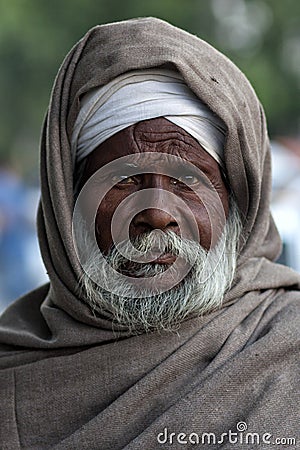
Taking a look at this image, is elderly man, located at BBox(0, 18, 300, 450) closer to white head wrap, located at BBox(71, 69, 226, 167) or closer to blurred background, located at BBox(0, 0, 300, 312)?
white head wrap, located at BBox(71, 69, 226, 167)

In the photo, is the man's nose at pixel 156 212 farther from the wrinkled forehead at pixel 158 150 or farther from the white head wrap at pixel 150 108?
the white head wrap at pixel 150 108

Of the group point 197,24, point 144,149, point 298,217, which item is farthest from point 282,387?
point 197,24

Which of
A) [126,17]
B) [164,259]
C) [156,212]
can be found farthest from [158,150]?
[126,17]

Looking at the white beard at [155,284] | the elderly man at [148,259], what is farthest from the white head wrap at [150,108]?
the white beard at [155,284]

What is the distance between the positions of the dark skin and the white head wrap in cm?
3

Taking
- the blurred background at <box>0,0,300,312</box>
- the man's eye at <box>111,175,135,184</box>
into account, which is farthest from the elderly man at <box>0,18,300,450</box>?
the blurred background at <box>0,0,300,312</box>

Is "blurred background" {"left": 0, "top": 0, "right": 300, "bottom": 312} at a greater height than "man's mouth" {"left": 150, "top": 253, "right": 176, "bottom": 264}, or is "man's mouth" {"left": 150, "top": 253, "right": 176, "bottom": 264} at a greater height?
"man's mouth" {"left": 150, "top": 253, "right": 176, "bottom": 264}

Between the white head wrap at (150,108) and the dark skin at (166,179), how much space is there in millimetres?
26

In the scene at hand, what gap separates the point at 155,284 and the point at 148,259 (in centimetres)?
9

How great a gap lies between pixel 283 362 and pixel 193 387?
28cm

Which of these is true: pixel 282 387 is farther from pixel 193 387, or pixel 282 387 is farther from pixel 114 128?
pixel 114 128

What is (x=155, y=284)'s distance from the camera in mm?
→ 2773

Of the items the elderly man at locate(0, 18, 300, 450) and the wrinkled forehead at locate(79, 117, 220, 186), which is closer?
the elderly man at locate(0, 18, 300, 450)

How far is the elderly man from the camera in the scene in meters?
2.70
